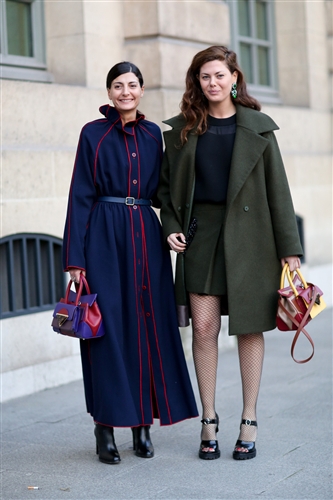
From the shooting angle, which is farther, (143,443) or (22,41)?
(22,41)

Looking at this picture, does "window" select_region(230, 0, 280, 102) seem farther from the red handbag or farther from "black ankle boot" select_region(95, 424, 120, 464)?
"black ankle boot" select_region(95, 424, 120, 464)

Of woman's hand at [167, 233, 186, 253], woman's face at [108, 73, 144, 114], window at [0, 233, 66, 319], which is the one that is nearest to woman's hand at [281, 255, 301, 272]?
woman's hand at [167, 233, 186, 253]

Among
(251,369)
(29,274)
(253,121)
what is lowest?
(251,369)

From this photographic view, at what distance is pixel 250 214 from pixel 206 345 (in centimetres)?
74

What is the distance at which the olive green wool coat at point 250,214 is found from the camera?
4619mm

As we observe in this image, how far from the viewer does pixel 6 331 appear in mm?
6234

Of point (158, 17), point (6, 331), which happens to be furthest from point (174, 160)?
point (158, 17)

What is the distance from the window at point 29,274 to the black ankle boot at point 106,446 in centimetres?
179

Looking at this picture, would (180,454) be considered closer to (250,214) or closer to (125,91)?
(250,214)

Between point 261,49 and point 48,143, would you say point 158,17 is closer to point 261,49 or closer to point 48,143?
point 48,143

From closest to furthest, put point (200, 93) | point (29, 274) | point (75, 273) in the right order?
point (75, 273) → point (200, 93) → point (29, 274)

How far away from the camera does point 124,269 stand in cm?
470

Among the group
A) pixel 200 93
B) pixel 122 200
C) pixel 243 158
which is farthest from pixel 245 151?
pixel 122 200

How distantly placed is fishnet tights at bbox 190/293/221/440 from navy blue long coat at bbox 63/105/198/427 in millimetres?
95
